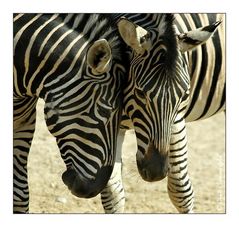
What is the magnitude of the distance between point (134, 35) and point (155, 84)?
0.35 metres

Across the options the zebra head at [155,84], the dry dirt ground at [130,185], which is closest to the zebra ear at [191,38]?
the zebra head at [155,84]

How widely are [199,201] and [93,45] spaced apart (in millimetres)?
3476

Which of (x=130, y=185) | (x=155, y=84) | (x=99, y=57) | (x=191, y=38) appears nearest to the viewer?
(x=99, y=57)

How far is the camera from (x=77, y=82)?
4863 millimetres

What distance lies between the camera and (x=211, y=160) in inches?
372

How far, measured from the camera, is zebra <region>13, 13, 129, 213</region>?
482cm

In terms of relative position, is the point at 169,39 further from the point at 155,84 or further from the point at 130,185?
the point at 130,185

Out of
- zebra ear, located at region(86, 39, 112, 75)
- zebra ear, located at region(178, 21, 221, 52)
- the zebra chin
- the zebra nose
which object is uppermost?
zebra ear, located at region(178, 21, 221, 52)

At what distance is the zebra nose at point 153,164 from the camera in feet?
15.8

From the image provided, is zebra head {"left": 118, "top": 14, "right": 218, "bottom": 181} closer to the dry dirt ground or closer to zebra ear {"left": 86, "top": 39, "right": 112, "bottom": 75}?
zebra ear {"left": 86, "top": 39, "right": 112, "bottom": 75}

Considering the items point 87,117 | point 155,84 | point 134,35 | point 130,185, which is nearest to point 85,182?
point 87,117

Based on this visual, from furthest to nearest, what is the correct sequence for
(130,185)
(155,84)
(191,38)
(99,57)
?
(130,185), (191,38), (155,84), (99,57)

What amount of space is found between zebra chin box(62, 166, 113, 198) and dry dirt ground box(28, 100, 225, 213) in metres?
1.11

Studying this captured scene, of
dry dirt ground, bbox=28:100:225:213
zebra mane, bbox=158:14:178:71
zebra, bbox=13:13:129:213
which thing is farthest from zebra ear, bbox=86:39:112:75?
dry dirt ground, bbox=28:100:225:213
